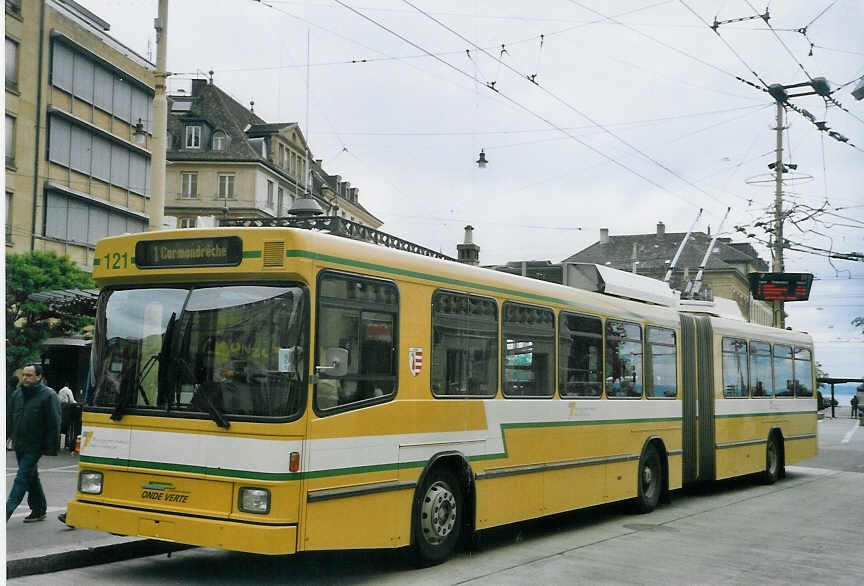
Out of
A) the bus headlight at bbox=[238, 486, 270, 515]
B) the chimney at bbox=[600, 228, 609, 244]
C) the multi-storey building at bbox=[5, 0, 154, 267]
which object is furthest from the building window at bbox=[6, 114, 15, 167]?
the chimney at bbox=[600, 228, 609, 244]

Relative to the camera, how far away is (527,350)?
10.8m

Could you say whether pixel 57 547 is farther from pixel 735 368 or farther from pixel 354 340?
pixel 735 368

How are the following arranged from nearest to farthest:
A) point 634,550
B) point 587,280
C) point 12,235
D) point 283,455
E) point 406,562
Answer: point 283,455 → point 406,562 → point 634,550 → point 587,280 → point 12,235

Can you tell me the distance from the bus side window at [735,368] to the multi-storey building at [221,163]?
47.6 metres

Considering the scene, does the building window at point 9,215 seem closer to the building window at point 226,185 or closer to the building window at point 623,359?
the building window at point 623,359

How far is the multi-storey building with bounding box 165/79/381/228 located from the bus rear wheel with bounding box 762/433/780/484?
1844 inches

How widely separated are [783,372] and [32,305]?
18813mm

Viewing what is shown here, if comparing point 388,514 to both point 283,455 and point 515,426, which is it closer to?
point 283,455

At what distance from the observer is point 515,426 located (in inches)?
413

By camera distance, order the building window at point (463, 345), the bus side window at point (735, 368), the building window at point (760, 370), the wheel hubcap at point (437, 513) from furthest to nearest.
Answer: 1. the building window at point (760, 370)
2. the bus side window at point (735, 368)
3. the building window at point (463, 345)
4. the wheel hubcap at point (437, 513)

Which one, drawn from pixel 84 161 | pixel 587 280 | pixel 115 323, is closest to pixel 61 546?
pixel 115 323

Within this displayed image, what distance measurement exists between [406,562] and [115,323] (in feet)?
11.2

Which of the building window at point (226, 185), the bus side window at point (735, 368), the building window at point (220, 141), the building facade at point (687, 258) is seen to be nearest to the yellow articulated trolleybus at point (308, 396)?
the bus side window at point (735, 368)

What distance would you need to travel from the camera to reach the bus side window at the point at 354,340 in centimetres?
786
